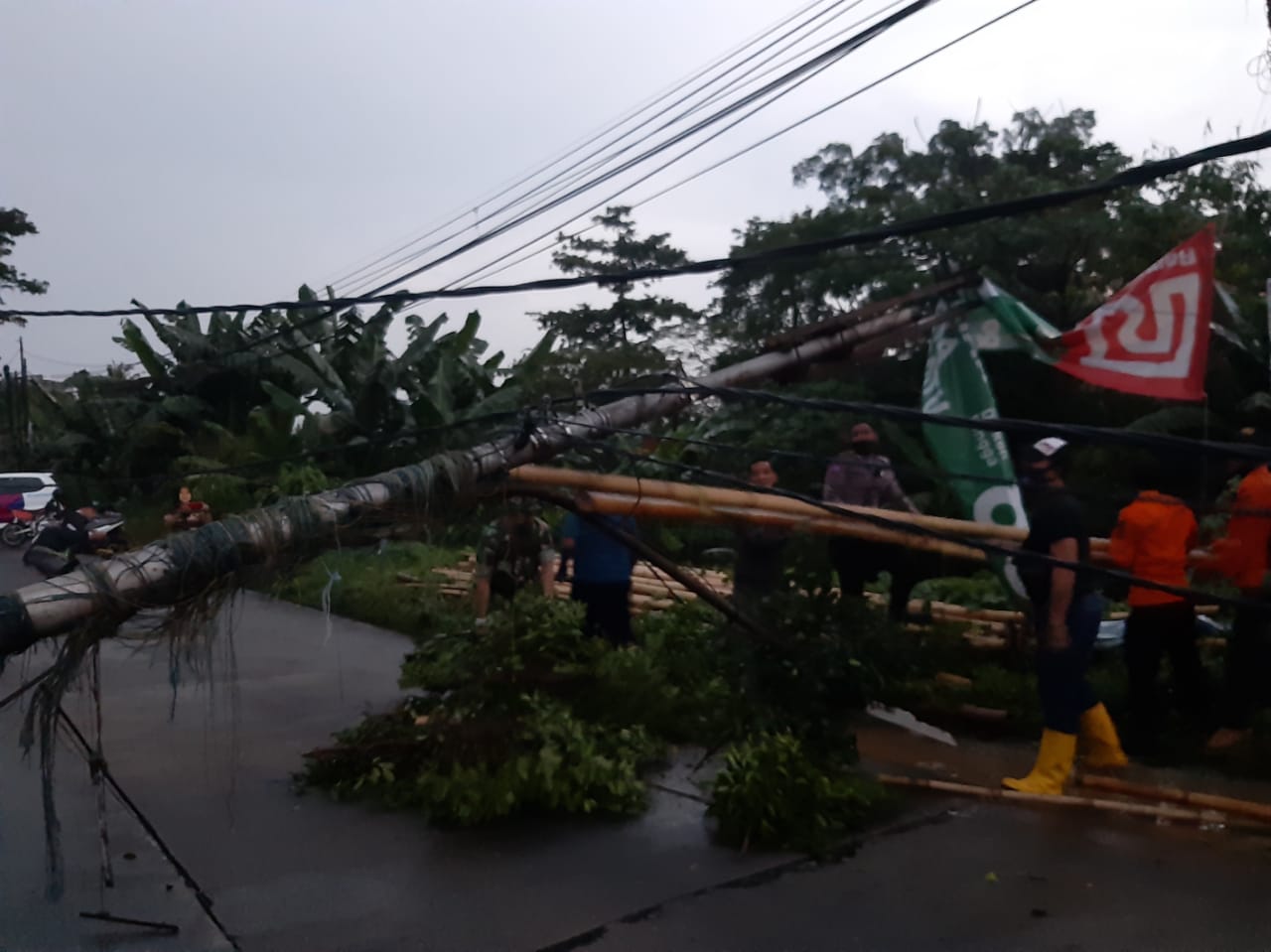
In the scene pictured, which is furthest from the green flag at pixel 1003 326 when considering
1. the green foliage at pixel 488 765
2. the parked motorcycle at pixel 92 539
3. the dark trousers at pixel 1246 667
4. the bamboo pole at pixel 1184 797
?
the parked motorcycle at pixel 92 539

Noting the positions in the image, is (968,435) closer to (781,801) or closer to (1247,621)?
(1247,621)

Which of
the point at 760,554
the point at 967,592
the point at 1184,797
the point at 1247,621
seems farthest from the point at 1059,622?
the point at 967,592

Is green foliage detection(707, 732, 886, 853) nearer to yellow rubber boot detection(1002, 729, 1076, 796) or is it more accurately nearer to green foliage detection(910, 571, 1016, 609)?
yellow rubber boot detection(1002, 729, 1076, 796)

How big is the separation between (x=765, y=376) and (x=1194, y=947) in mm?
3871

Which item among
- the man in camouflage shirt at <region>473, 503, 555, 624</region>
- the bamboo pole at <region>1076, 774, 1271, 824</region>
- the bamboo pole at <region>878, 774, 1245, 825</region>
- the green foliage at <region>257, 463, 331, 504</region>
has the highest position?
the green foliage at <region>257, 463, 331, 504</region>

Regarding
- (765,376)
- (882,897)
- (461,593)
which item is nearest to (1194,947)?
(882,897)

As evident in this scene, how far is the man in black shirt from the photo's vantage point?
5840mm

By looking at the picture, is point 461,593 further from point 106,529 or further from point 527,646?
point 106,529

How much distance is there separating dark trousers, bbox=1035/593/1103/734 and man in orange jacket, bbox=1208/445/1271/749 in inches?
32.1

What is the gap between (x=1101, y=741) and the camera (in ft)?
20.3

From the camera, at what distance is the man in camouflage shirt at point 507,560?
8102mm

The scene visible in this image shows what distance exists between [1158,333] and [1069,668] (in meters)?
1.74

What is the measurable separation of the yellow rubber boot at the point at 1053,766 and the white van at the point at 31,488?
23983 mm

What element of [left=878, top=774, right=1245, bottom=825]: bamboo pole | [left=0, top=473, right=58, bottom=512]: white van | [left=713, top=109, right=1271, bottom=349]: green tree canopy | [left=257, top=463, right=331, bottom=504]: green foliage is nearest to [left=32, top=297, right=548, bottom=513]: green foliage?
[left=257, top=463, right=331, bottom=504]: green foliage
